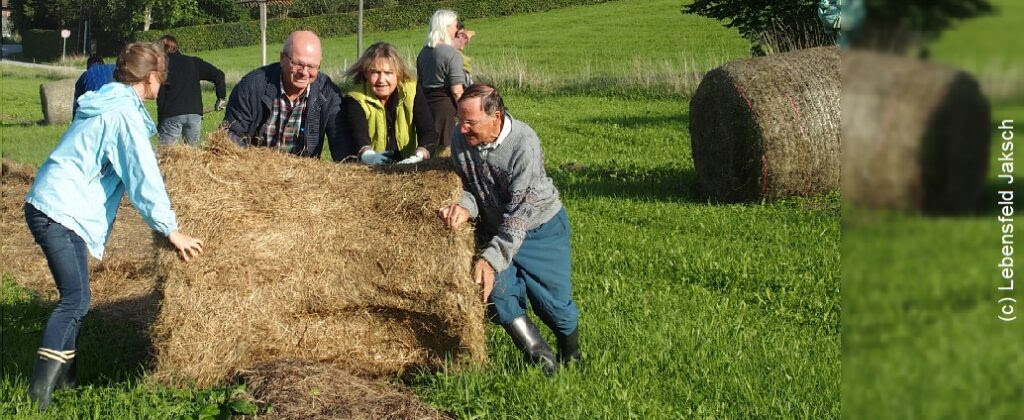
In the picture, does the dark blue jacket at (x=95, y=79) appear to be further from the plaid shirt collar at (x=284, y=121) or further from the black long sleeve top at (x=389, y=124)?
the black long sleeve top at (x=389, y=124)

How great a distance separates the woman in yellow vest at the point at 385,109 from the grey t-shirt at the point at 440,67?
2880 mm

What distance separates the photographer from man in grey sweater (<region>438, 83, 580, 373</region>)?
5320 millimetres

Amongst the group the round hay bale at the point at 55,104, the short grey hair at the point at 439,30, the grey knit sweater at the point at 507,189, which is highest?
the short grey hair at the point at 439,30

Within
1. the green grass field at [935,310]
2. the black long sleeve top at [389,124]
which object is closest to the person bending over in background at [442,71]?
the black long sleeve top at [389,124]

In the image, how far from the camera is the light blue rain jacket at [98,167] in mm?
5105

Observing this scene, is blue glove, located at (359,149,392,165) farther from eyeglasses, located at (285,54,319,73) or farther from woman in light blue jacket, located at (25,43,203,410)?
woman in light blue jacket, located at (25,43,203,410)

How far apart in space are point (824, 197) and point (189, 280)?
25.8 ft

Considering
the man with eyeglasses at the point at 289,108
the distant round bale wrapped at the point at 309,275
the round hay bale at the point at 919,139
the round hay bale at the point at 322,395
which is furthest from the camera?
the man with eyeglasses at the point at 289,108

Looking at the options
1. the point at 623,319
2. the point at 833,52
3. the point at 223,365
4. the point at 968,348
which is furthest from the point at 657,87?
the point at 968,348

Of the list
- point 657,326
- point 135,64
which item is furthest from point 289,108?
point 657,326

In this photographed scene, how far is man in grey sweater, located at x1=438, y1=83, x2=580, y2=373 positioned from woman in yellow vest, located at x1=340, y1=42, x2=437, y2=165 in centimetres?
100

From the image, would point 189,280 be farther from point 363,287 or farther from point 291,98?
point 291,98

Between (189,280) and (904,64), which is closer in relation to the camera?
(904,64)

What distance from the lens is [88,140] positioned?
5195mm
